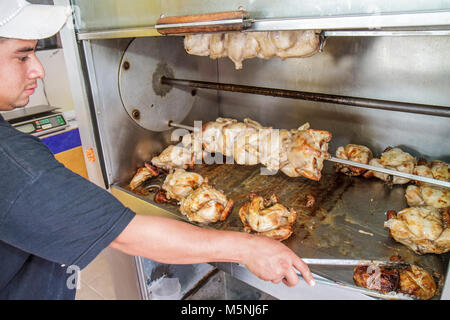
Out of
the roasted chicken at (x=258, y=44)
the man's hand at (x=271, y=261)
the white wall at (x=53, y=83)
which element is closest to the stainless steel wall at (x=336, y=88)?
the roasted chicken at (x=258, y=44)

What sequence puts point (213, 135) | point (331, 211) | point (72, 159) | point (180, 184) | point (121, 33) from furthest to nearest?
point (72, 159)
point (213, 135)
point (180, 184)
point (331, 211)
point (121, 33)

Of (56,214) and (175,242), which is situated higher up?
(56,214)

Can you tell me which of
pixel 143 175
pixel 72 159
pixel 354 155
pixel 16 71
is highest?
pixel 16 71

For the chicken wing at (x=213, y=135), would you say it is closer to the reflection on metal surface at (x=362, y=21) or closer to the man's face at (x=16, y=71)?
the reflection on metal surface at (x=362, y=21)

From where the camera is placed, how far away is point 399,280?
1.28m

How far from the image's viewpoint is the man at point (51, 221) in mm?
922

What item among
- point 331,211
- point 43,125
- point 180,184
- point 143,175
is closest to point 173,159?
point 143,175

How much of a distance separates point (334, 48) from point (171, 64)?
1.08 meters

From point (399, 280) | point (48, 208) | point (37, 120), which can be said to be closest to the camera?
point (48, 208)

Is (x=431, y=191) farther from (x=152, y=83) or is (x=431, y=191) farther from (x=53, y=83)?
(x=53, y=83)

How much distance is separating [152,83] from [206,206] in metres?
0.97

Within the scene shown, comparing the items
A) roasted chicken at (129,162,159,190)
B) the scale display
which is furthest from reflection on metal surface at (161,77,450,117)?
the scale display
